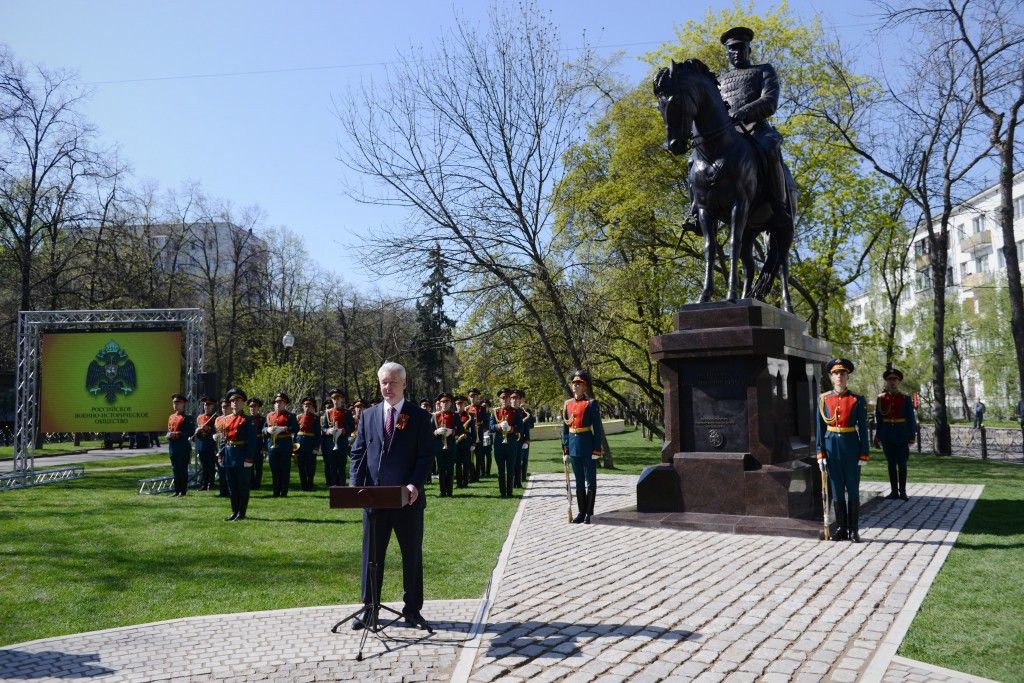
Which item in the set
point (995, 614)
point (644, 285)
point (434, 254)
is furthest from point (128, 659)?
point (644, 285)

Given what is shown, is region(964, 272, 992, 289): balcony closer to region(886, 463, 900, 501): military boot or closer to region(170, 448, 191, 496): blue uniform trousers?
region(886, 463, 900, 501): military boot

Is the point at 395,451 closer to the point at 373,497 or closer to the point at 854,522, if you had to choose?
the point at 373,497

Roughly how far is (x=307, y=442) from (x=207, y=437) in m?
2.13

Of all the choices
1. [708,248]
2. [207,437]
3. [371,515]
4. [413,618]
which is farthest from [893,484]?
[207,437]

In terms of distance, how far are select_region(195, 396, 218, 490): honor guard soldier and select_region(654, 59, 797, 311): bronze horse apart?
10.4 m

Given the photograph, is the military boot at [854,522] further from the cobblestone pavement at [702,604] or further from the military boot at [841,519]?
the cobblestone pavement at [702,604]

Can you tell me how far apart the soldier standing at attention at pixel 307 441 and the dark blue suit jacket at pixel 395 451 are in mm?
11892

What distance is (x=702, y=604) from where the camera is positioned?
20.1 ft

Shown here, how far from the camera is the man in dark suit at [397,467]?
18.4 ft

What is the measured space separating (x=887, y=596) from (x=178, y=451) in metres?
13.8

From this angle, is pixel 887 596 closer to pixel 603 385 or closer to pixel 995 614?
pixel 995 614

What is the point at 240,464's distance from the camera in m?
12.3

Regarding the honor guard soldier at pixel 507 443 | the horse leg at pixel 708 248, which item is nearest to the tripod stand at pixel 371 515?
the horse leg at pixel 708 248

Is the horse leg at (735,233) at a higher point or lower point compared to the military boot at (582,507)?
higher
